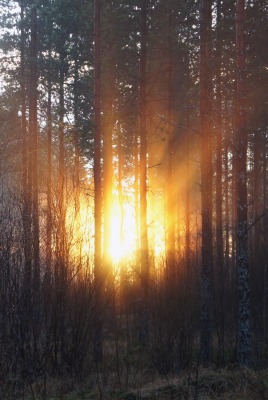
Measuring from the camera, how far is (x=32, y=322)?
8.05 meters

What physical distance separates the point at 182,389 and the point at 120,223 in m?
6.82

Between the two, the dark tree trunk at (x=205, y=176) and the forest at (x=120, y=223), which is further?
the dark tree trunk at (x=205, y=176)

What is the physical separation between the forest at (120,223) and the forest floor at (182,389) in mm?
51

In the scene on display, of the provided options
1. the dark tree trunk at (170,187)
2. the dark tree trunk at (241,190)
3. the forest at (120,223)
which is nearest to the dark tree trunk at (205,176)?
the forest at (120,223)

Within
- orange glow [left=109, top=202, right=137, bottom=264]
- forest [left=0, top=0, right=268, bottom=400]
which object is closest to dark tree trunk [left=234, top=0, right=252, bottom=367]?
forest [left=0, top=0, right=268, bottom=400]

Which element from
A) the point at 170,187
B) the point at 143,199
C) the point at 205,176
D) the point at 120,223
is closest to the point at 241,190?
the point at 205,176

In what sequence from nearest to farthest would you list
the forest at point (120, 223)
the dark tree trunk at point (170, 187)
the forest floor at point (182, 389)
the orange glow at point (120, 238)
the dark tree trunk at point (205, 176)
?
the forest floor at point (182, 389) < the forest at point (120, 223) < the dark tree trunk at point (205, 176) < the orange glow at point (120, 238) < the dark tree trunk at point (170, 187)

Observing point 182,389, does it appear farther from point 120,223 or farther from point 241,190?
point 120,223

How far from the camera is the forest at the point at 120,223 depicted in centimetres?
831

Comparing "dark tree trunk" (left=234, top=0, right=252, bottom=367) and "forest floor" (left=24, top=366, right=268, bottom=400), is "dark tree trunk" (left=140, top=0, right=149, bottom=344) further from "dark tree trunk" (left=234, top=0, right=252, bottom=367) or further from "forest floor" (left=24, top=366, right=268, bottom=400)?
"forest floor" (left=24, top=366, right=268, bottom=400)

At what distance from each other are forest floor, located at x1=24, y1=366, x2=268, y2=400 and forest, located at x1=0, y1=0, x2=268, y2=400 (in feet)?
0.17

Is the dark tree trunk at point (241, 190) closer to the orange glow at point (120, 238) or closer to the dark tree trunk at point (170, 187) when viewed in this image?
the dark tree trunk at point (170, 187)

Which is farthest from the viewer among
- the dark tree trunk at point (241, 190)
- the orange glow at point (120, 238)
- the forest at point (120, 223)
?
the orange glow at point (120, 238)

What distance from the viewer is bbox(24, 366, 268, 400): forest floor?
691 cm
